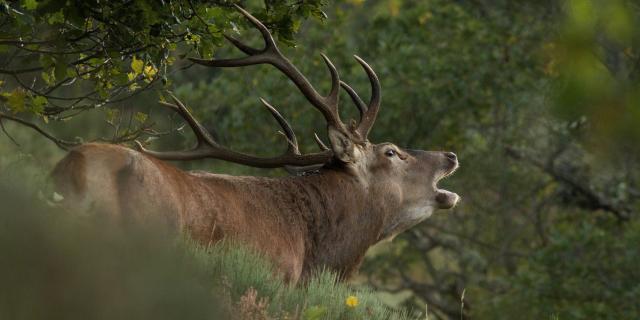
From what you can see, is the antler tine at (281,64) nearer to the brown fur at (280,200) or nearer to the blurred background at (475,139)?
the brown fur at (280,200)

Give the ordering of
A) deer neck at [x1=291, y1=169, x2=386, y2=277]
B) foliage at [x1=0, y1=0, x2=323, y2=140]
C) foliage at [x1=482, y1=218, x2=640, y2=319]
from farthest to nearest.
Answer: foliage at [x1=482, y1=218, x2=640, y2=319] → deer neck at [x1=291, y1=169, x2=386, y2=277] → foliage at [x1=0, y1=0, x2=323, y2=140]

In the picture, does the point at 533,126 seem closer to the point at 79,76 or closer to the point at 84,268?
the point at 79,76

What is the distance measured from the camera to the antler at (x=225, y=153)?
299 inches

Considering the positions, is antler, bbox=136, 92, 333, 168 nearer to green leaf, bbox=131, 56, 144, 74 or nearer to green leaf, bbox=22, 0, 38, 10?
green leaf, bbox=131, 56, 144, 74

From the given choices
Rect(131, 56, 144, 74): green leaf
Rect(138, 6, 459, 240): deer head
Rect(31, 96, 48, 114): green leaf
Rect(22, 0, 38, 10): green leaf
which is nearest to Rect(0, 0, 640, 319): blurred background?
Rect(138, 6, 459, 240): deer head

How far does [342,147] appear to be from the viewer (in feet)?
26.7

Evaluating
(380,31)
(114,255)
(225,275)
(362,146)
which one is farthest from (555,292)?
(114,255)

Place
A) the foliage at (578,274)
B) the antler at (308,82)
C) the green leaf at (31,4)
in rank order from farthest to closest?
the foliage at (578,274) < the antler at (308,82) < the green leaf at (31,4)

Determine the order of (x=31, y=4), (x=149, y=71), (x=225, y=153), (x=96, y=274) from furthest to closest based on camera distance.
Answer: (x=225, y=153), (x=149, y=71), (x=31, y=4), (x=96, y=274)

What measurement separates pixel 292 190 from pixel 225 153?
1.75ft

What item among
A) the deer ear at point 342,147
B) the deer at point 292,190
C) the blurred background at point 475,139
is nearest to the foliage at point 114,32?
Result: the deer at point 292,190

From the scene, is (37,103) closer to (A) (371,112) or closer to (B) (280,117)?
(B) (280,117)

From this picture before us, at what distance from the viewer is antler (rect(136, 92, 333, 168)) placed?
7.60 m

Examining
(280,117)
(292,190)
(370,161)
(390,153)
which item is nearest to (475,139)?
(390,153)
